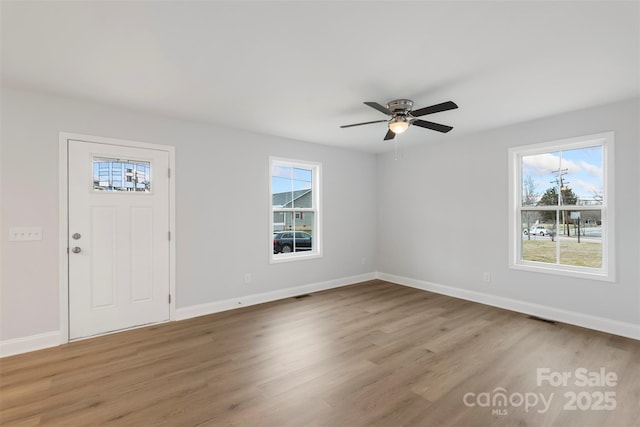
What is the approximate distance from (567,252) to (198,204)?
4.79 metres

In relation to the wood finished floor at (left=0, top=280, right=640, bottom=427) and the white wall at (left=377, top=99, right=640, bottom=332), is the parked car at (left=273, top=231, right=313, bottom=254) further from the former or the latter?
the white wall at (left=377, top=99, right=640, bottom=332)

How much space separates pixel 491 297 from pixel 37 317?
550 centimetres

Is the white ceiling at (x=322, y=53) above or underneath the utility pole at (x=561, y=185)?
above

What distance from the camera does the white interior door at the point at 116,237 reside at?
10.2 feet

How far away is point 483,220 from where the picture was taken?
4.33 m

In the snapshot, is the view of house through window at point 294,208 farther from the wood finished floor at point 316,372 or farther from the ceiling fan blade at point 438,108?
the ceiling fan blade at point 438,108

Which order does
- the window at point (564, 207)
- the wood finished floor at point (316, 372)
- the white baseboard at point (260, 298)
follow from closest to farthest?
1. the wood finished floor at point (316, 372)
2. the window at point (564, 207)
3. the white baseboard at point (260, 298)

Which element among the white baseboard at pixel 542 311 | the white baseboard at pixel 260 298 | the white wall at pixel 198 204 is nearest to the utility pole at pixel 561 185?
the white baseboard at pixel 542 311

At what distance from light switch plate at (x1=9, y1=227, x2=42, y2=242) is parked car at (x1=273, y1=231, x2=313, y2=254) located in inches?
109

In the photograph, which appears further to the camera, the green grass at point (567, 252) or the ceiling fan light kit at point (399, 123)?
the green grass at point (567, 252)

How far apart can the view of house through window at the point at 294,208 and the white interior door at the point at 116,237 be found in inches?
64.2

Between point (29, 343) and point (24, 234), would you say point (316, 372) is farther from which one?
point (24, 234)

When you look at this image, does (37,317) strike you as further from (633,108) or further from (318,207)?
(633,108)

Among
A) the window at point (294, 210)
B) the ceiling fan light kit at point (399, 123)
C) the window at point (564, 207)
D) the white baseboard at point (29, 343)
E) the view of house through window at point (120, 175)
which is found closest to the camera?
the white baseboard at point (29, 343)
